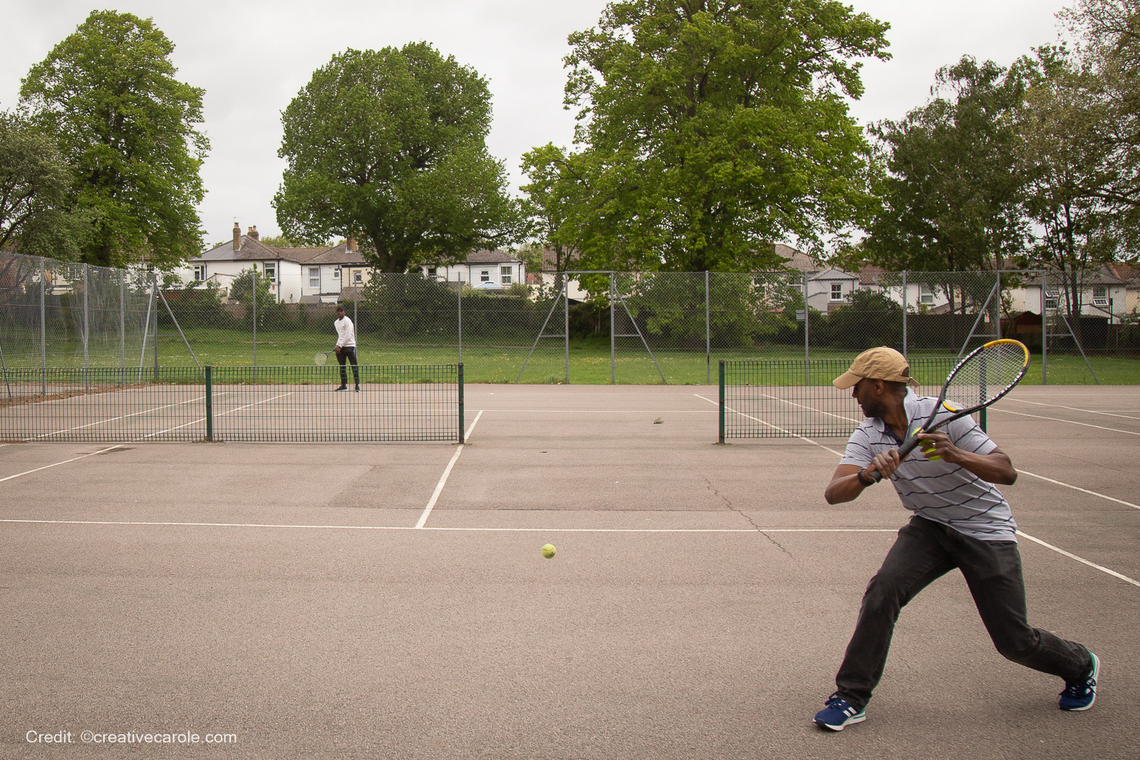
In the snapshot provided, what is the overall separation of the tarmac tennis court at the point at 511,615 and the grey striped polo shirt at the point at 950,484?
87 centimetres

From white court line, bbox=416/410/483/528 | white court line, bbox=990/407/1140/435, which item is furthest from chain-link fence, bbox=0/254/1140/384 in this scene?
white court line, bbox=416/410/483/528

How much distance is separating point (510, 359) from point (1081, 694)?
21528 mm

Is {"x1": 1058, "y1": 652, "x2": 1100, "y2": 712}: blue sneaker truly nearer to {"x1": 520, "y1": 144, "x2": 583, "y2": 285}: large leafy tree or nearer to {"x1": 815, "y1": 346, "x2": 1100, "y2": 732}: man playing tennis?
{"x1": 815, "y1": 346, "x2": 1100, "y2": 732}: man playing tennis

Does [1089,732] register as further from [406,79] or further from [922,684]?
[406,79]

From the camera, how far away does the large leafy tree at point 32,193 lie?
97.9ft

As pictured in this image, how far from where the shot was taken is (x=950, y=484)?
3.55 meters

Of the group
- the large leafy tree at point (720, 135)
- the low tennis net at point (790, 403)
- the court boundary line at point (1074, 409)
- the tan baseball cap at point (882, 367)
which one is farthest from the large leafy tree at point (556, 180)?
the tan baseball cap at point (882, 367)

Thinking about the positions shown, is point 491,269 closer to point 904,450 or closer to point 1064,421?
point 1064,421

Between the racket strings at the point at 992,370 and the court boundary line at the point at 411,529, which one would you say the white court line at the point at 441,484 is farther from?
the racket strings at the point at 992,370

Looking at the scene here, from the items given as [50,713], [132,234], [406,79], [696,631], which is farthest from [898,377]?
[406,79]

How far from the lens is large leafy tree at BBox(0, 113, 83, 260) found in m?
29.8

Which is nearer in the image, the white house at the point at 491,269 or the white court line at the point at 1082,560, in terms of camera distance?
the white court line at the point at 1082,560

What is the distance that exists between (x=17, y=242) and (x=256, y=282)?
50.3 ft

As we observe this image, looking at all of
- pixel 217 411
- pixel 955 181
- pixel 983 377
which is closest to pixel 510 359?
pixel 217 411
